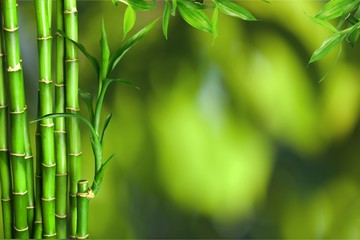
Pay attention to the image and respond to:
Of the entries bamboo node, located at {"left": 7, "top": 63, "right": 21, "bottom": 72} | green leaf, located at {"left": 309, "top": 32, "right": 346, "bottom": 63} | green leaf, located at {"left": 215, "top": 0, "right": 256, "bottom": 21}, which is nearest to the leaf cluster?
green leaf, located at {"left": 309, "top": 32, "right": 346, "bottom": 63}

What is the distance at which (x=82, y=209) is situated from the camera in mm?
1018

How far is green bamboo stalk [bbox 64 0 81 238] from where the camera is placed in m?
0.99

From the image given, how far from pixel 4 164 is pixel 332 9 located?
61cm

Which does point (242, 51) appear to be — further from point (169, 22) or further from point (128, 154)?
point (128, 154)

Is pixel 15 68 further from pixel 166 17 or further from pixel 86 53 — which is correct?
pixel 166 17

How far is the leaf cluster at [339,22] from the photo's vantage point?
1041 mm

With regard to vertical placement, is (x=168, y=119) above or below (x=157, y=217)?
above

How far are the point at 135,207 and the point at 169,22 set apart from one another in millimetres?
332

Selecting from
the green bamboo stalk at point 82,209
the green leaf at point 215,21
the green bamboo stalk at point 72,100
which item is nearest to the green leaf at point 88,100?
the green bamboo stalk at point 72,100

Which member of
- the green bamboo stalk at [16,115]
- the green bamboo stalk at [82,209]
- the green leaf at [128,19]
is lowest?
the green bamboo stalk at [82,209]

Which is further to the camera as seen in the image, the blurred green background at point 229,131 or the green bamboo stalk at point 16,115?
the blurred green background at point 229,131

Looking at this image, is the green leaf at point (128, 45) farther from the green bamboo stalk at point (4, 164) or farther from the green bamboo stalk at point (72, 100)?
the green bamboo stalk at point (4, 164)

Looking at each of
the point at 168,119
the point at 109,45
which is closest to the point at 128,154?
the point at 168,119

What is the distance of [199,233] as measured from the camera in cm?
109
